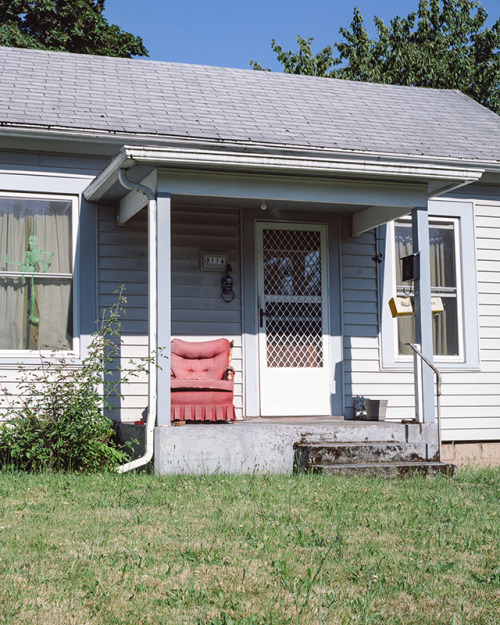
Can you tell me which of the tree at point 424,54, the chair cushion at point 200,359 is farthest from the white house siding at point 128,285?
the tree at point 424,54

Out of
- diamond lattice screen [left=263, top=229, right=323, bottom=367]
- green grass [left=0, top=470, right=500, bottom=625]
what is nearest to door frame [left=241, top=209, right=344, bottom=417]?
diamond lattice screen [left=263, top=229, right=323, bottom=367]

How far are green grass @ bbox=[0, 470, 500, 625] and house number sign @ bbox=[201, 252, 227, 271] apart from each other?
305 centimetres

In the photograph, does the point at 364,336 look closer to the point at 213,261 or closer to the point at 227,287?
the point at 227,287

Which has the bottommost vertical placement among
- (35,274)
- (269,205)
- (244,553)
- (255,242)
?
(244,553)

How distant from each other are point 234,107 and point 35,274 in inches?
129

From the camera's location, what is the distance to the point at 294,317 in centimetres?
923

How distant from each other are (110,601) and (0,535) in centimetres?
132

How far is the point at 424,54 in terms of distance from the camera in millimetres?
23578

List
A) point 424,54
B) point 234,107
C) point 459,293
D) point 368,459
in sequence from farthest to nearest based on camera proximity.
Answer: point 424,54, point 234,107, point 459,293, point 368,459

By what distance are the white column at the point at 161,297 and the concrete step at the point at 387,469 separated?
1458mm

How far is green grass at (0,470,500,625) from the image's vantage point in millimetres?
3539

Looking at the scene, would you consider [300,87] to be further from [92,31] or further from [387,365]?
[92,31]

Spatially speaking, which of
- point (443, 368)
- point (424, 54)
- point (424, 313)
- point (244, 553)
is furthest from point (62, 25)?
point (244, 553)

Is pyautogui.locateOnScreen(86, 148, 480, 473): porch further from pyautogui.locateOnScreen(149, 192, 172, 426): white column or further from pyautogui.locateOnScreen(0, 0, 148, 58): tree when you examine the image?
pyautogui.locateOnScreen(0, 0, 148, 58): tree
